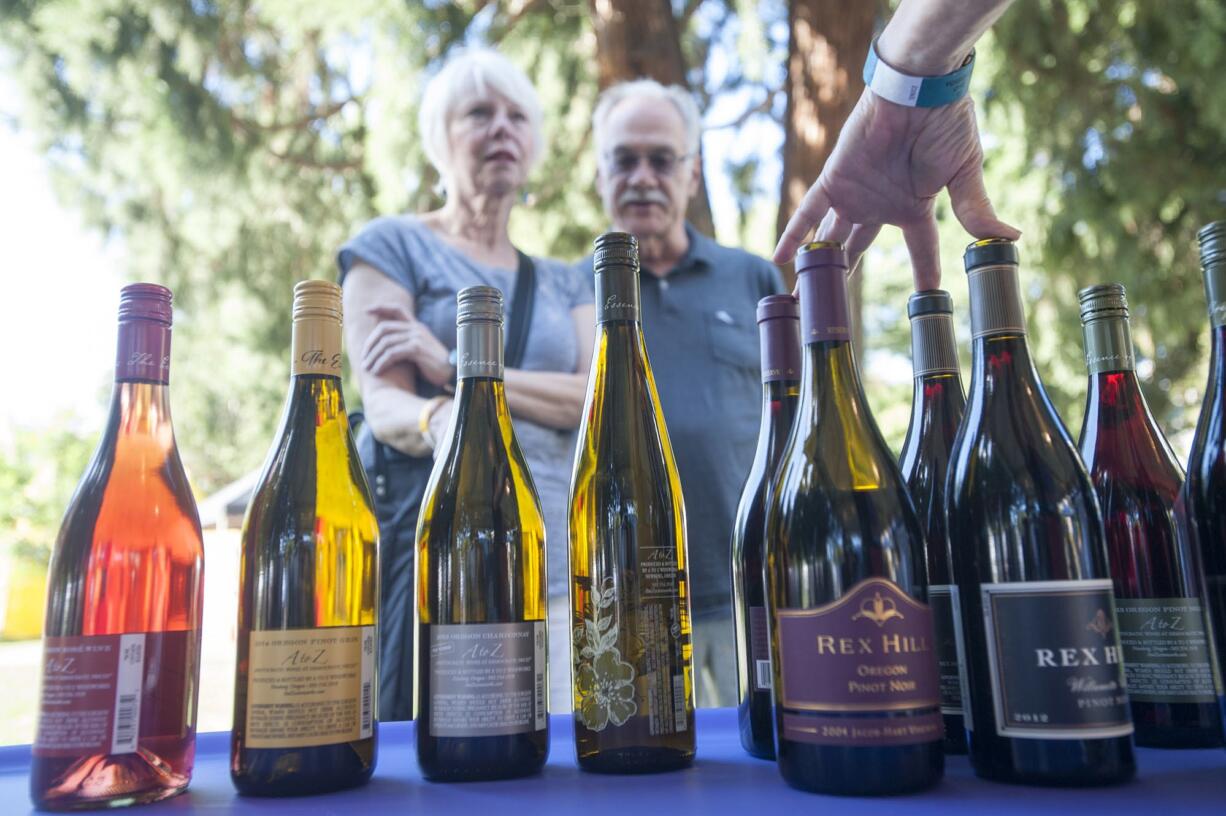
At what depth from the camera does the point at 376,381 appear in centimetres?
152

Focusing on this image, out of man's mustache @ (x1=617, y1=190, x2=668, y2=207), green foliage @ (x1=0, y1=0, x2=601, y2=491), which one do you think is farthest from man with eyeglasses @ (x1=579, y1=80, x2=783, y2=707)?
green foliage @ (x1=0, y1=0, x2=601, y2=491)

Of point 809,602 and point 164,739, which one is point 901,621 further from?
point 164,739

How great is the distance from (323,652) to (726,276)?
4.96ft

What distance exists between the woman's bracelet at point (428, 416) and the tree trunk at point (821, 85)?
2.10 meters

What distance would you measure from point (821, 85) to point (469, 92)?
1.95m

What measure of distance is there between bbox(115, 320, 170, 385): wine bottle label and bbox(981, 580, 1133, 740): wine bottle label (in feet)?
2.29

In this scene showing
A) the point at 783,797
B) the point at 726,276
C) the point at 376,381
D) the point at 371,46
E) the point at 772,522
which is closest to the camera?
the point at 783,797

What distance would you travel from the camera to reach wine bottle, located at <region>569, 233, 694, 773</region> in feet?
2.19

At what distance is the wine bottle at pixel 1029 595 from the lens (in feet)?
1.81

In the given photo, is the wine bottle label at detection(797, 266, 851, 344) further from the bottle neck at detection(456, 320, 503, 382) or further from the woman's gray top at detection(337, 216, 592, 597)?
the woman's gray top at detection(337, 216, 592, 597)

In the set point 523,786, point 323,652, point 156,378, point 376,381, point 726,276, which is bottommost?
point 523,786

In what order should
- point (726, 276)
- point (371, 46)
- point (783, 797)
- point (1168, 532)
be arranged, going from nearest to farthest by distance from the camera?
point (783, 797)
point (1168, 532)
point (726, 276)
point (371, 46)

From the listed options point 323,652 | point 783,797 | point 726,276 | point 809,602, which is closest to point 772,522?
point 809,602

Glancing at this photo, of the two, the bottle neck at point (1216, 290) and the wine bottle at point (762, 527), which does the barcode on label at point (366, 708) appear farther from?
the bottle neck at point (1216, 290)
